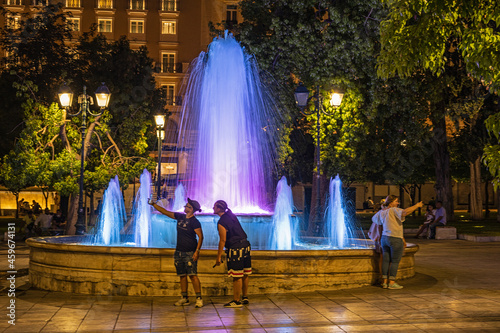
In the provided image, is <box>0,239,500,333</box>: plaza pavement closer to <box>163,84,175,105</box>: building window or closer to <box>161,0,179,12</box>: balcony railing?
<box>163,84,175,105</box>: building window

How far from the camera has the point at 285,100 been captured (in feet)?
86.8

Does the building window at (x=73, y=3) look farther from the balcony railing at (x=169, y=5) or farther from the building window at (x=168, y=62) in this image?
the building window at (x=168, y=62)

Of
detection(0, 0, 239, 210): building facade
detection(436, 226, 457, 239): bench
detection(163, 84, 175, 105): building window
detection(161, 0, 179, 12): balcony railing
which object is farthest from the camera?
detection(161, 0, 179, 12): balcony railing

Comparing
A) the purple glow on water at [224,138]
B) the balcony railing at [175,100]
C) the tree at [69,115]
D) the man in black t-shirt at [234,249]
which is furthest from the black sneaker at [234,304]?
the balcony railing at [175,100]

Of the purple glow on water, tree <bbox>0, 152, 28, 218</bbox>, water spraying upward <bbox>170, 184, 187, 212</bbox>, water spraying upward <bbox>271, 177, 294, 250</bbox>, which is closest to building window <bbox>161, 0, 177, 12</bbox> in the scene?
tree <bbox>0, 152, 28, 218</bbox>

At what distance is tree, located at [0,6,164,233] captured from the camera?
25681mm

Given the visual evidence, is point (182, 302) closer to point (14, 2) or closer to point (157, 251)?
point (157, 251)

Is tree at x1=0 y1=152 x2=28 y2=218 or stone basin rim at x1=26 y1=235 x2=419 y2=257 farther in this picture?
tree at x1=0 y1=152 x2=28 y2=218

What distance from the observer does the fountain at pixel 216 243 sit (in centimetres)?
1075

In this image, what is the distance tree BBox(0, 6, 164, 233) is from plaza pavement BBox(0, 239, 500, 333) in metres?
14.2

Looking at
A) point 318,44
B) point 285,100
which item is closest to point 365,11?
point 318,44

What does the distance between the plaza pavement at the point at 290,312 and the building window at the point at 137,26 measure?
2017 inches

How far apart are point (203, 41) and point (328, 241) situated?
150ft

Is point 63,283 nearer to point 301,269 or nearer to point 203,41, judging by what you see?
point 301,269
